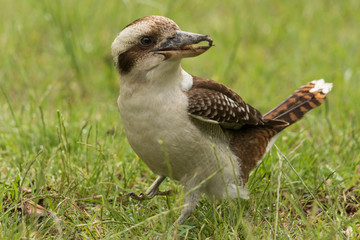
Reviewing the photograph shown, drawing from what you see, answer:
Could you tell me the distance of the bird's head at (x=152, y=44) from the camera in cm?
402

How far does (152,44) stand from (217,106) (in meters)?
0.66

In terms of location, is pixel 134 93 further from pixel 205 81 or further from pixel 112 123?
pixel 112 123

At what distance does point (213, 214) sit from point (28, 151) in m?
1.97

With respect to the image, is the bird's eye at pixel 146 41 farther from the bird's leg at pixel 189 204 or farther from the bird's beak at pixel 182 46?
the bird's leg at pixel 189 204

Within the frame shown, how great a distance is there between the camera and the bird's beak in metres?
3.99

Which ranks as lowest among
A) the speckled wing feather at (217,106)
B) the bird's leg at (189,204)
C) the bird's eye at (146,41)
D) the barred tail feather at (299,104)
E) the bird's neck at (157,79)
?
the bird's leg at (189,204)

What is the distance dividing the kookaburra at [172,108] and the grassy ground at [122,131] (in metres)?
0.26

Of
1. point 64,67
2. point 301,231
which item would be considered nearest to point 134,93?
point 301,231

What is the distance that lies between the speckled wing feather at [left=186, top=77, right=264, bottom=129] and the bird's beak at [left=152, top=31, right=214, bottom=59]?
34cm

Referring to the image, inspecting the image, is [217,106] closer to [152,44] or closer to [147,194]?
[152,44]

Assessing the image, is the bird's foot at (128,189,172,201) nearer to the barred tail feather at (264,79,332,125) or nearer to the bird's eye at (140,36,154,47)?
the bird's eye at (140,36,154,47)

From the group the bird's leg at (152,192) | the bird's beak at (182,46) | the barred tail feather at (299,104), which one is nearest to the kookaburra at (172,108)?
the bird's beak at (182,46)

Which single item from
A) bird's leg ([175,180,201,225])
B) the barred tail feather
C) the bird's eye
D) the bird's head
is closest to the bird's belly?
bird's leg ([175,180,201,225])

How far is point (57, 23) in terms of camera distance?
7.16m
